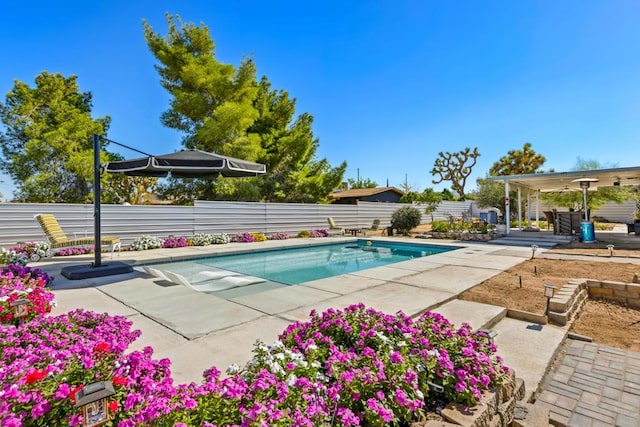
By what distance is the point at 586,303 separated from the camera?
4.29 metres

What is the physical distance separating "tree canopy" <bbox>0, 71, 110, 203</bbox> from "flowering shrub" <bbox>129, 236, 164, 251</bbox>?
12.6ft

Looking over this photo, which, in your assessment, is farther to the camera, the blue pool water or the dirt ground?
the blue pool water

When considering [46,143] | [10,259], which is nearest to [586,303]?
[10,259]

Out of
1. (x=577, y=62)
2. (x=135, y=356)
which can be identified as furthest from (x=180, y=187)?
(x=577, y=62)

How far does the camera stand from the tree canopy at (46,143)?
11.5 metres

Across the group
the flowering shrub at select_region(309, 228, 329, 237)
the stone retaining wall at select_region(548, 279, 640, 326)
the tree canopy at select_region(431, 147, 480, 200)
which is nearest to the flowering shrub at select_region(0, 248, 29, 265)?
the stone retaining wall at select_region(548, 279, 640, 326)

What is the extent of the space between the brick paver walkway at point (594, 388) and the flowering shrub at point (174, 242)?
965 centimetres

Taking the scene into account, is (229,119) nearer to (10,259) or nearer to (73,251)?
(73,251)

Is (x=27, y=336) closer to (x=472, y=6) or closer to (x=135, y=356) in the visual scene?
(x=135, y=356)

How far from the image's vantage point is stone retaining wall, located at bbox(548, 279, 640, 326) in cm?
343

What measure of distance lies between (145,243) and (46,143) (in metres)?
6.69

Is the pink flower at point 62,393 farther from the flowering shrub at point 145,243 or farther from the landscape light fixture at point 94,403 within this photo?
the flowering shrub at point 145,243

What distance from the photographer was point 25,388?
3.87 ft

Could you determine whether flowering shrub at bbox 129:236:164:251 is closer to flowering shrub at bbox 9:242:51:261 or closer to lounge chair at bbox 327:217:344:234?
flowering shrub at bbox 9:242:51:261
